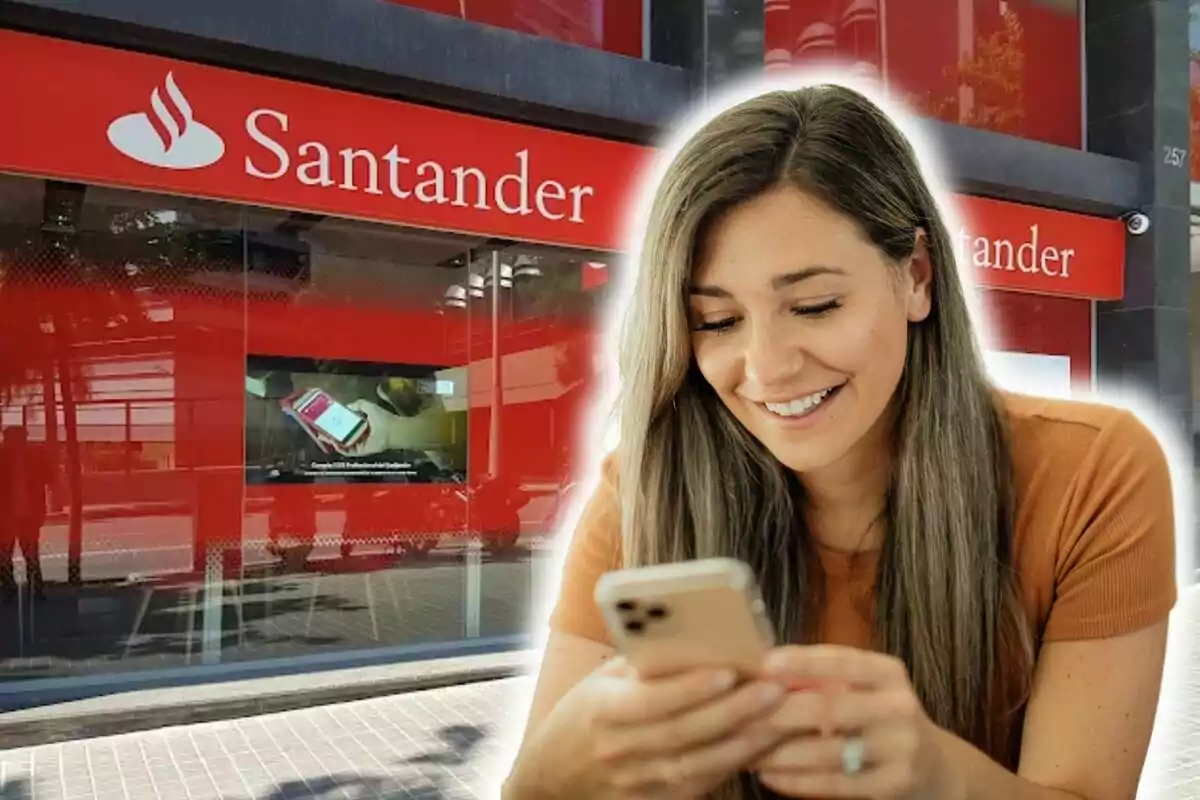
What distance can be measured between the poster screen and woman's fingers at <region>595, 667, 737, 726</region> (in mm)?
5232

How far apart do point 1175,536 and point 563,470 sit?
5537 millimetres

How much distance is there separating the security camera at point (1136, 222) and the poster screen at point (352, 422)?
5803 mm

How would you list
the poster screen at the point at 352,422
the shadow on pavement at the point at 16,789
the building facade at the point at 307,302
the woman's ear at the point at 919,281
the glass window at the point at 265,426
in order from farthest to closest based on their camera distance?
the poster screen at the point at 352,422 → the glass window at the point at 265,426 → the building facade at the point at 307,302 → the shadow on pavement at the point at 16,789 → the woman's ear at the point at 919,281

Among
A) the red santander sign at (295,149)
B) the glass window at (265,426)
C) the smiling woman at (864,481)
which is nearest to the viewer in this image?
the smiling woman at (864,481)

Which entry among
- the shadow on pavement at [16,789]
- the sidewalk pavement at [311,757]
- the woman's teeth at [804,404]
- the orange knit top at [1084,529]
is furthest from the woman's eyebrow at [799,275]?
the shadow on pavement at [16,789]

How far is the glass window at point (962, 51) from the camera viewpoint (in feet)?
24.9

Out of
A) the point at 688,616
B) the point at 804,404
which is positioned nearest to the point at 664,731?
the point at 688,616

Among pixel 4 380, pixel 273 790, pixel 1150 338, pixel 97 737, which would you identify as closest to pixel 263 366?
pixel 4 380

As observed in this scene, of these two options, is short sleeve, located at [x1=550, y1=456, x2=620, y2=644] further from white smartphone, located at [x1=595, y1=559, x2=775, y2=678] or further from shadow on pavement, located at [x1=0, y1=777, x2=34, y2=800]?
shadow on pavement, located at [x1=0, y1=777, x2=34, y2=800]

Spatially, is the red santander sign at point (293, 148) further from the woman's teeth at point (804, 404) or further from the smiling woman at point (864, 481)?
the woman's teeth at point (804, 404)

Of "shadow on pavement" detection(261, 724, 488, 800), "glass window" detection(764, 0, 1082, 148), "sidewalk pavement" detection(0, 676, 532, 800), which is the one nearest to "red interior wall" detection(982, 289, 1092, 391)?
"glass window" detection(764, 0, 1082, 148)

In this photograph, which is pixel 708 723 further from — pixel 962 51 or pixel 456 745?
pixel 962 51

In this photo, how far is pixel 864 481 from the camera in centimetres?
138

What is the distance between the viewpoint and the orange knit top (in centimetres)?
118
